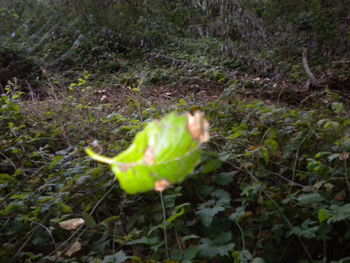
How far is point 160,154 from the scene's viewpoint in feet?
1.68

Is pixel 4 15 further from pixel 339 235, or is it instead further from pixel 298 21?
pixel 339 235

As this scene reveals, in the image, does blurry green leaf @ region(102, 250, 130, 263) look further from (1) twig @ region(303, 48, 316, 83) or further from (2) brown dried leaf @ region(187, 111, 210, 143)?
(1) twig @ region(303, 48, 316, 83)

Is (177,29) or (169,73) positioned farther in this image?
(177,29)

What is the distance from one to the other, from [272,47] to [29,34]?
6.15 meters

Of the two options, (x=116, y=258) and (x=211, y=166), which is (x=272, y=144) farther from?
(x=116, y=258)

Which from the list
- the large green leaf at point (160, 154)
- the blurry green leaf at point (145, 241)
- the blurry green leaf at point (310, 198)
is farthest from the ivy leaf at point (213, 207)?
the large green leaf at point (160, 154)

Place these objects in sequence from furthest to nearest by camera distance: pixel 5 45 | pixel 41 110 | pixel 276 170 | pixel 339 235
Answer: pixel 5 45 < pixel 41 110 < pixel 276 170 < pixel 339 235

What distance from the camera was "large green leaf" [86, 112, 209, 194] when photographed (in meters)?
0.49

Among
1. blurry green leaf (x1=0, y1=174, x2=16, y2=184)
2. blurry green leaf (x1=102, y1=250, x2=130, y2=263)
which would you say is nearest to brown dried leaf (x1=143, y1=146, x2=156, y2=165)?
blurry green leaf (x1=102, y1=250, x2=130, y2=263)

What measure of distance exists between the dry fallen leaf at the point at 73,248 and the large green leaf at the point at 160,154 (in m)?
1.41

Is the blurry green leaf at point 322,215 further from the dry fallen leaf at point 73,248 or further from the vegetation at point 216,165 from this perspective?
the dry fallen leaf at point 73,248

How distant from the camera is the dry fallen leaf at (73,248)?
5.78 feet

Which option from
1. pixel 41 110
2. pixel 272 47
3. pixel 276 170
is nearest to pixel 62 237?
pixel 276 170

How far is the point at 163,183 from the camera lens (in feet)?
1.86
